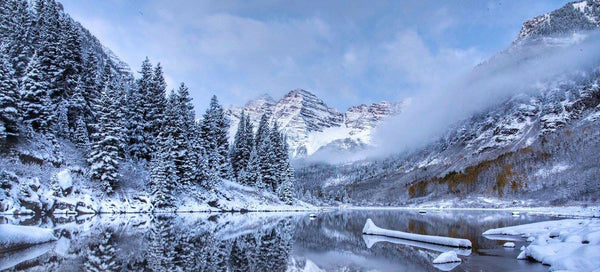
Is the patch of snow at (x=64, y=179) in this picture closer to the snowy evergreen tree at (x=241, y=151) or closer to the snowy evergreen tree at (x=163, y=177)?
the snowy evergreen tree at (x=163, y=177)

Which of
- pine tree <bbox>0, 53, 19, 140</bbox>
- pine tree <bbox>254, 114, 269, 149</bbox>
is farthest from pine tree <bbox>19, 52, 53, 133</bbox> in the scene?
pine tree <bbox>254, 114, 269, 149</bbox>

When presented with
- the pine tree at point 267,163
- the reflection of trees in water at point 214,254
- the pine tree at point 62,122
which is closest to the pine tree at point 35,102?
the pine tree at point 62,122

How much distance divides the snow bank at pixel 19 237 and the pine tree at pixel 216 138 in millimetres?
47495

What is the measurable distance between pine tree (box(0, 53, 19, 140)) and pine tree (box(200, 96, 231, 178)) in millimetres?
30825

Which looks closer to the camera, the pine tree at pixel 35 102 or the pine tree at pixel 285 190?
the pine tree at pixel 35 102

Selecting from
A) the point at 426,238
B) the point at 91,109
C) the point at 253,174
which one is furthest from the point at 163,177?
the point at 426,238

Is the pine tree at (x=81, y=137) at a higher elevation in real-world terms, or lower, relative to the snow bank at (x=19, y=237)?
higher

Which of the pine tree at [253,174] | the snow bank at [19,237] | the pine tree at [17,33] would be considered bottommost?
the snow bank at [19,237]

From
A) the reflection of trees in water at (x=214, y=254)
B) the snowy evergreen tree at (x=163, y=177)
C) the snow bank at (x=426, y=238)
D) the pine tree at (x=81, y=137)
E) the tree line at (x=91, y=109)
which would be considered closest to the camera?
Answer: the reflection of trees in water at (x=214, y=254)

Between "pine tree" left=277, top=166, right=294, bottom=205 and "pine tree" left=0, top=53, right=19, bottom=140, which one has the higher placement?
"pine tree" left=0, top=53, right=19, bottom=140

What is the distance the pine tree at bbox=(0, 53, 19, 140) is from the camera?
3950 centimetres

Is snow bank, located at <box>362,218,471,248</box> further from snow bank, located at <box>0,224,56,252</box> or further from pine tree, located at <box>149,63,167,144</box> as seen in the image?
pine tree, located at <box>149,63,167,144</box>

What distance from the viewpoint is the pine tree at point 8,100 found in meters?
39.5

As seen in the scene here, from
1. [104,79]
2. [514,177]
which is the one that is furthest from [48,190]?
[514,177]
